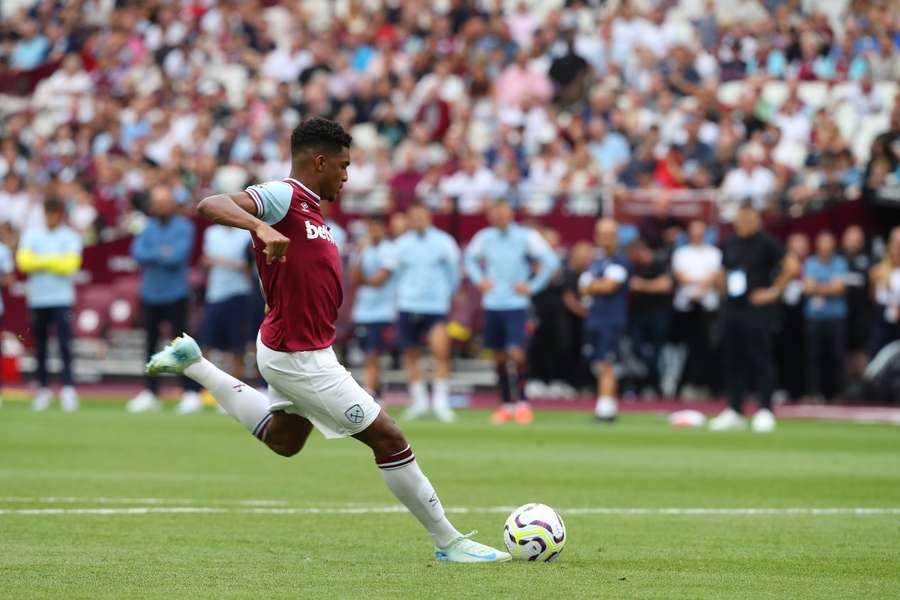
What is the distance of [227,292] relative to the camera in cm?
2172

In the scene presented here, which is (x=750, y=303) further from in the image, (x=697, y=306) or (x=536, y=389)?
(x=536, y=389)

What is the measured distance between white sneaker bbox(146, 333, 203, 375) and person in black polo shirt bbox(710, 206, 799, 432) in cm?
1069

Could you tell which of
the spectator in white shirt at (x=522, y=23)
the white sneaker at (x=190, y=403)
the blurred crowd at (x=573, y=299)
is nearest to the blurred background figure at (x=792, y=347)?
the blurred crowd at (x=573, y=299)

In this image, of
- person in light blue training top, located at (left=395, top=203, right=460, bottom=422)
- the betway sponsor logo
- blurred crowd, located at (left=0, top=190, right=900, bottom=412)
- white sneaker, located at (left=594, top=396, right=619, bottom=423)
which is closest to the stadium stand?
blurred crowd, located at (left=0, top=190, right=900, bottom=412)

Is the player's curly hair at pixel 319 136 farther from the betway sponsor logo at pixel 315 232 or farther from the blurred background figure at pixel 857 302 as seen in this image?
the blurred background figure at pixel 857 302

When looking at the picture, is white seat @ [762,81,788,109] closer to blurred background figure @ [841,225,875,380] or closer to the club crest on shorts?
blurred background figure @ [841,225,875,380]

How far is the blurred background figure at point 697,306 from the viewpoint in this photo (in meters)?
22.8

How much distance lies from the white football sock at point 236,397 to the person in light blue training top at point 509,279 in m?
11.1

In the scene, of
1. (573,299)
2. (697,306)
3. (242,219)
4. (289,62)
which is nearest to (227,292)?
(573,299)

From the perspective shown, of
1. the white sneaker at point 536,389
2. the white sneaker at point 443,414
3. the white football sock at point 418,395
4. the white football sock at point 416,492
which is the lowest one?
the white sneaker at point 536,389

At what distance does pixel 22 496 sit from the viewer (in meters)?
10.8

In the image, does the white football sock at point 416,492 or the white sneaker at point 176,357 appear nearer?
the white football sock at point 416,492

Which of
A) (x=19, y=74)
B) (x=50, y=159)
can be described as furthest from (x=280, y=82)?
(x=19, y=74)

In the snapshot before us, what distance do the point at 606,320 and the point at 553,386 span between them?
15.4ft
